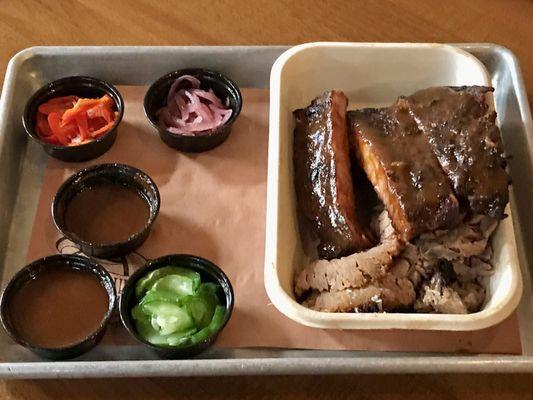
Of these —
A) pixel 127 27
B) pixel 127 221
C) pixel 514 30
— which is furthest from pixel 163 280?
pixel 514 30

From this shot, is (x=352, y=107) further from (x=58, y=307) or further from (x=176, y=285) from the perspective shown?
(x=58, y=307)

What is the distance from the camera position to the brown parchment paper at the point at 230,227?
5.60 feet

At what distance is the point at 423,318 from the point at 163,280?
2.14 ft

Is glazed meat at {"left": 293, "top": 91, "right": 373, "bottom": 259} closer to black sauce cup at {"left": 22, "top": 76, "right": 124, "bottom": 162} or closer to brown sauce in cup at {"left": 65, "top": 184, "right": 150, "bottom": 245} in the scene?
brown sauce in cup at {"left": 65, "top": 184, "right": 150, "bottom": 245}

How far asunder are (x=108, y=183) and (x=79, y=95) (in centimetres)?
36

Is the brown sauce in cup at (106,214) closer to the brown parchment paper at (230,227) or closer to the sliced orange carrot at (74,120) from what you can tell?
the brown parchment paper at (230,227)

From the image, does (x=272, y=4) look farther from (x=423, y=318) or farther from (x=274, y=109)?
(x=423, y=318)

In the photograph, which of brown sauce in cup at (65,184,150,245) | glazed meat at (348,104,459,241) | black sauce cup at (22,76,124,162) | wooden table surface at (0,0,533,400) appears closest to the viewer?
glazed meat at (348,104,459,241)

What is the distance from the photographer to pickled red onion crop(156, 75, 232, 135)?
2.07m

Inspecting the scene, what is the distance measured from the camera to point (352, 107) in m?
2.15

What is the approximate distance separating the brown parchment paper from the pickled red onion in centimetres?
6

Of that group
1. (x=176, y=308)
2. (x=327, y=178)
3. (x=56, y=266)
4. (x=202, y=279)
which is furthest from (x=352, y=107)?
(x=56, y=266)

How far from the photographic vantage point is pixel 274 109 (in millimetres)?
1930

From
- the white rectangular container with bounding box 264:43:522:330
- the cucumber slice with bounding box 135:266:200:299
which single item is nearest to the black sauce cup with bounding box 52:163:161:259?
the cucumber slice with bounding box 135:266:200:299
